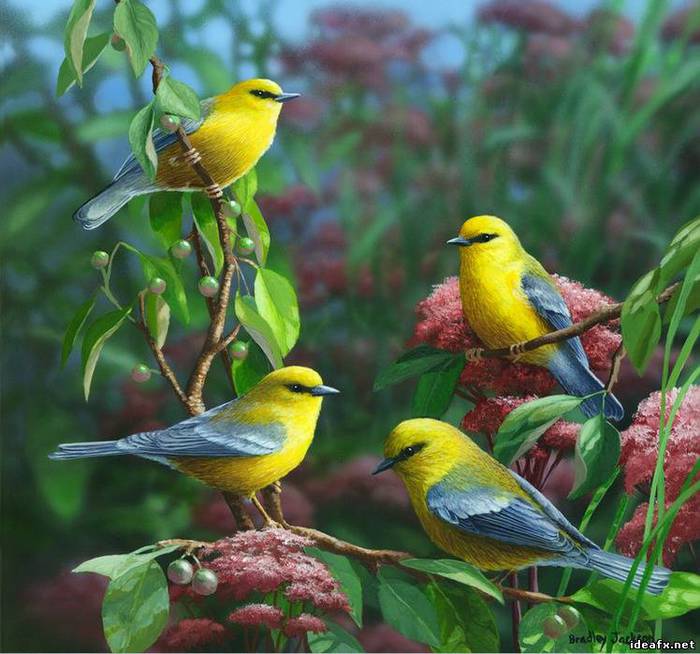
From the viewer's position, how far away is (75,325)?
123 centimetres

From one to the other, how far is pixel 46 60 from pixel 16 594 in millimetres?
626

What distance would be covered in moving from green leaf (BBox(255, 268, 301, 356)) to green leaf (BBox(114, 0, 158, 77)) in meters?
0.27

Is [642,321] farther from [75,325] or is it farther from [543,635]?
[75,325]

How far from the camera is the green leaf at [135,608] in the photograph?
1155 mm

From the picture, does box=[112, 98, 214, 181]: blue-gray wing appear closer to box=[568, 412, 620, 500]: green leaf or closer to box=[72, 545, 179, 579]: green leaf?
box=[72, 545, 179, 579]: green leaf

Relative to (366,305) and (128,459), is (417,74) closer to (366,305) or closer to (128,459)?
(366,305)

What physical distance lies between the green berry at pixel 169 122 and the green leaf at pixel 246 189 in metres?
0.10

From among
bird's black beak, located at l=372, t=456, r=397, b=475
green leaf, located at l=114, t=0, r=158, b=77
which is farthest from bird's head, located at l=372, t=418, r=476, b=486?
green leaf, located at l=114, t=0, r=158, b=77

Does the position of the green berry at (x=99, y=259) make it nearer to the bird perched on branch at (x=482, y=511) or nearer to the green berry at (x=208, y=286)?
the green berry at (x=208, y=286)

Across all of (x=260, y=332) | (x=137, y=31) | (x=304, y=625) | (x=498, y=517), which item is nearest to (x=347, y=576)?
(x=304, y=625)

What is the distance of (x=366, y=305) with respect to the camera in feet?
3.97

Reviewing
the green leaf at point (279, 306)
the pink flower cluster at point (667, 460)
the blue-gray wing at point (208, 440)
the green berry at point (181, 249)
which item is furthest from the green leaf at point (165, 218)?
the pink flower cluster at point (667, 460)

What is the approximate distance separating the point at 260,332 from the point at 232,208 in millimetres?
147

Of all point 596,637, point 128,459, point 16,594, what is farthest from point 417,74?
point 16,594
